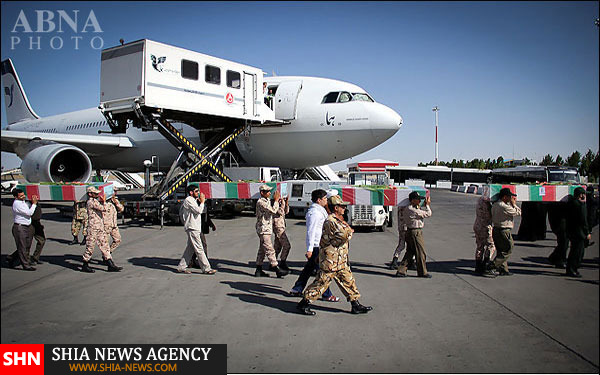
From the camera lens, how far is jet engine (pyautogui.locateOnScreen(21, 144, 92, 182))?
15766 millimetres

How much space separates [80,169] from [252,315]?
49.6 ft

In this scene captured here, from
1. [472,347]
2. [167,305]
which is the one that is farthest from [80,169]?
[472,347]

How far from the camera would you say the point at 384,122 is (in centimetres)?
1489

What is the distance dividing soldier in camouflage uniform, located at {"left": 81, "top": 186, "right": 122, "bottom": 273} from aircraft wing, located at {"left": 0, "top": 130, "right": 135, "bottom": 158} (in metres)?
11.0

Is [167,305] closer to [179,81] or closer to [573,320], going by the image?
[573,320]

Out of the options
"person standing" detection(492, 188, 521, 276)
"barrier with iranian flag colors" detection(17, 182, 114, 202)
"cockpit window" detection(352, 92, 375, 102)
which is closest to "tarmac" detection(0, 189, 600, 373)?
"person standing" detection(492, 188, 521, 276)

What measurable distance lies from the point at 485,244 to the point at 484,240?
10 centimetres

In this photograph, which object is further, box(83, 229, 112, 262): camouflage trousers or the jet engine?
the jet engine

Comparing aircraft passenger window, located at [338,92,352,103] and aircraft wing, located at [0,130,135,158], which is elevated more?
aircraft passenger window, located at [338,92,352,103]

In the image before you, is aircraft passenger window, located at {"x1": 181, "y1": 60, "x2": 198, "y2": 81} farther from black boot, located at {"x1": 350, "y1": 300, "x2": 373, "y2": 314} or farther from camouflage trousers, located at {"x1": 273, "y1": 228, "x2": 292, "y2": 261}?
black boot, located at {"x1": 350, "y1": 300, "x2": 373, "y2": 314}

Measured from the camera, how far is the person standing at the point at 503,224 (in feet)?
24.3

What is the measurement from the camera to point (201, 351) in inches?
159

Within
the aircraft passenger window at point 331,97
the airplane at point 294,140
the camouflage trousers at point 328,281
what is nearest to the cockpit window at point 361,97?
the airplane at point 294,140

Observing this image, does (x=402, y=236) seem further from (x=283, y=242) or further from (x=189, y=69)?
(x=189, y=69)
